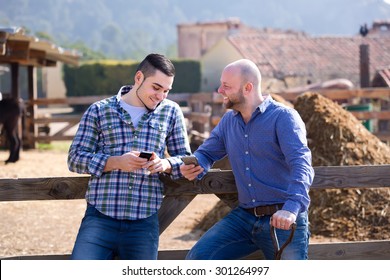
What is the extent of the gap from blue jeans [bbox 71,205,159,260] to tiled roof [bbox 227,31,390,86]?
39763 millimetres

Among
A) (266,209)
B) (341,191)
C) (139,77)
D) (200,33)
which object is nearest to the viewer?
(266,209)

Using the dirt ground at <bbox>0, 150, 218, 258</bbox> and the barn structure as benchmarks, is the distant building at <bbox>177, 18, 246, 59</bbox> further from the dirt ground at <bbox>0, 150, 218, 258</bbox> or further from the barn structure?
the dirt ground at <bbox>0, 150, 218, 258</bbox>

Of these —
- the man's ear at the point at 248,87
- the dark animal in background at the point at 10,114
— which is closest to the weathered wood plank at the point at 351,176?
the man's ear at the point at 248,87

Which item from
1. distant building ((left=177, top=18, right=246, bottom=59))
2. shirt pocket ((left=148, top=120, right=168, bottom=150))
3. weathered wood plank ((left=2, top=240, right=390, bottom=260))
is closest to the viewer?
shirt pocket ((left=148, top=120, right=168, bottom=150))

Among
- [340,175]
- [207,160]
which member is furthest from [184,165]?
[340,175]

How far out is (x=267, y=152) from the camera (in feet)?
13.7

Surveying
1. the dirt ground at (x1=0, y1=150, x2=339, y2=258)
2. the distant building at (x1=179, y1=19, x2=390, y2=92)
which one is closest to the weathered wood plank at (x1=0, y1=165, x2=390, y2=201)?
the dirt ground at (x1=0, y1=150, x2=339, y2=258)

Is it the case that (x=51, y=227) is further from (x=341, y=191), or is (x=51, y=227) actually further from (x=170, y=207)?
(x=170, y=207)

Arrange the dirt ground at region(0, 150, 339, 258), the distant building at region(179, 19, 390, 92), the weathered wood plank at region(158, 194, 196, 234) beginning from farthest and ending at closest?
the distant building at region(179, 19, 390, 92), the dirt ground at region(0, 150, 339, 258), the weathered wood plank at region(158, 194, 196, 234)

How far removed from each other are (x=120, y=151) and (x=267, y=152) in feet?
2.44

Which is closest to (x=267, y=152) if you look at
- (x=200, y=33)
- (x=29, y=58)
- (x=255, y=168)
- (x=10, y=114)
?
(x=255, y=168)

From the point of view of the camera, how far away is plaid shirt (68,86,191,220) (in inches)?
163

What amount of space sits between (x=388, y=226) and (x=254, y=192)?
378 centimetres

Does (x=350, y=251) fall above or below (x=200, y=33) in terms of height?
below
